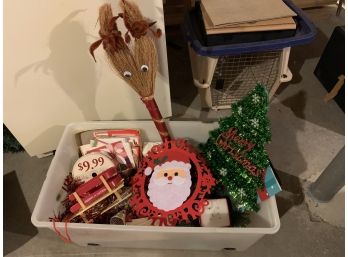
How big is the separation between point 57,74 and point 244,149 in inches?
23.1

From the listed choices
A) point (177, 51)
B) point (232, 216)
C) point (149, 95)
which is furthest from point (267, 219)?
point (177, 51)

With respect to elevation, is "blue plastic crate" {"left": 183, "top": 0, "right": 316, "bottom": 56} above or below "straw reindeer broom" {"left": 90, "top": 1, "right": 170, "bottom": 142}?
below

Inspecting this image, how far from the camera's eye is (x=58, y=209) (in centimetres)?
89

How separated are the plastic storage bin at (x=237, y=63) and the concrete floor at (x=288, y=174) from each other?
0.10 m

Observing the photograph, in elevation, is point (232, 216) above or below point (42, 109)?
below

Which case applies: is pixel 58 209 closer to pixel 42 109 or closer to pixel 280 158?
pixel 42 109

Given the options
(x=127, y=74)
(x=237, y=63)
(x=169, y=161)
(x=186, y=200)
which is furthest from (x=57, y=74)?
(x=237, y=63)

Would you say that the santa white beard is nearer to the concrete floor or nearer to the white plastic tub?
the white plastic tub

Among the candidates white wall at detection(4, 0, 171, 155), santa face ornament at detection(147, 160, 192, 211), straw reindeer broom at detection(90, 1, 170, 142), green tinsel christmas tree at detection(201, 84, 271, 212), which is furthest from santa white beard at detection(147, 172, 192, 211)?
white wall at detection(4, 0, 171, 155)

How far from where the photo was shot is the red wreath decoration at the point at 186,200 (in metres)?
0.81

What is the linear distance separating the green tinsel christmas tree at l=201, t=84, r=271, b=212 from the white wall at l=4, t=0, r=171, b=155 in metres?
0.30

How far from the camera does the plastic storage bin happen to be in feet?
3.29

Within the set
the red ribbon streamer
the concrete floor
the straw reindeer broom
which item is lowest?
the concrete floor

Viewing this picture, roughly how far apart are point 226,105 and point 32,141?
2.60ft
